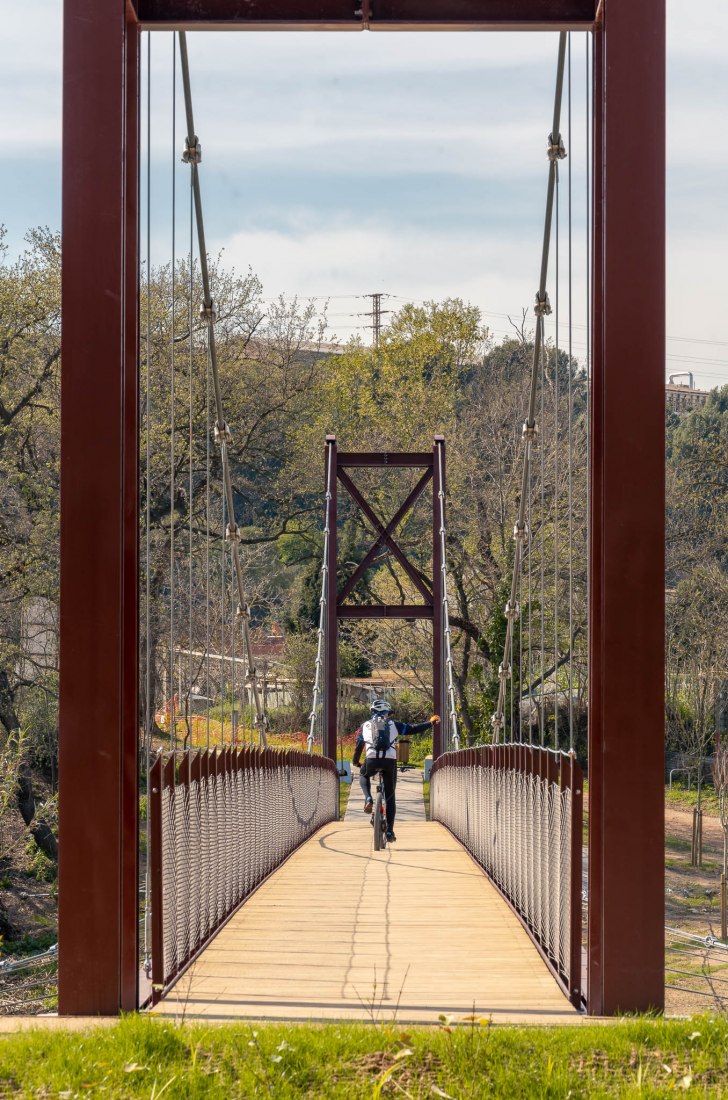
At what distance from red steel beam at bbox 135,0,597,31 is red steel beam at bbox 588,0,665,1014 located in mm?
310

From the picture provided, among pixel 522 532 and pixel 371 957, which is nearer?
pixel 371 957

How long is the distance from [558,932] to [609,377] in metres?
1.64

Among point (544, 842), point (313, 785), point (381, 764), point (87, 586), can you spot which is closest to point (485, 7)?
point (87, 586)

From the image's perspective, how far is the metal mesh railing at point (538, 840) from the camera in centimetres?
342

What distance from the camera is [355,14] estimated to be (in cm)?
338

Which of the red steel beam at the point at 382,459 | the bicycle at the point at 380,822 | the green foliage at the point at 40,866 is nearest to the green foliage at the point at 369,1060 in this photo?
the bicycle at the point at 380,822

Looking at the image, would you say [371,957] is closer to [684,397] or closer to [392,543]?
[392,543]

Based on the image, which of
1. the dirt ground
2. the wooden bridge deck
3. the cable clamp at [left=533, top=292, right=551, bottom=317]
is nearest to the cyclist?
the wooden bridge deck

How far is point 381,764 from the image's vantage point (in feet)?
26.4

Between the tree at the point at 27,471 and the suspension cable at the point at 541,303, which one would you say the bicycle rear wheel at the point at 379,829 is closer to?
the suspension cable at the point at 541,303

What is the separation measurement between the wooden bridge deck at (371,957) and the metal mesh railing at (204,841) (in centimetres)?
9

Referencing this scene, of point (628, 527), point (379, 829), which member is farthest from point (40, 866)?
point (628, 527)

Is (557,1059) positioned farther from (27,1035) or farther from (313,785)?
(313,785)

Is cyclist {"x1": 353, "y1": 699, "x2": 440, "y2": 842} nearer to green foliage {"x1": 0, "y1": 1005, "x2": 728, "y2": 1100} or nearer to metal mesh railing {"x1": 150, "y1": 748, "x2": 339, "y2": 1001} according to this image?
metal mesh railing {"x1": 150, "y1": 748, "x2": 339, "y2": 1001}
